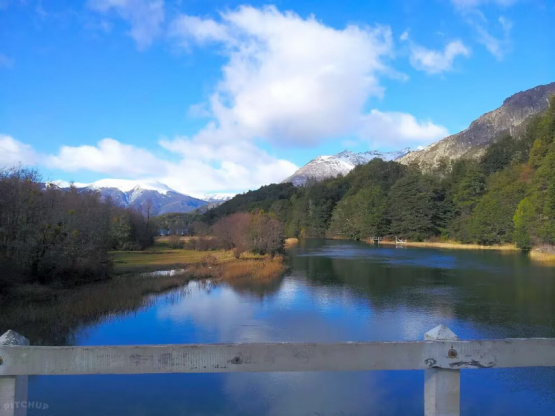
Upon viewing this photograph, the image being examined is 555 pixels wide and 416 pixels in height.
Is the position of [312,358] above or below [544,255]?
above

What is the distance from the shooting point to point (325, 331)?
41.9ft

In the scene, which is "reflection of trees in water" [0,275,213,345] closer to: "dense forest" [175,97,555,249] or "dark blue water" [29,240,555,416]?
"dark blue water" [29,240,555,416]

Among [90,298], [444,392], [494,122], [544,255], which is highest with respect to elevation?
[494,122]

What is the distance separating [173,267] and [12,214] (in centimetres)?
1435

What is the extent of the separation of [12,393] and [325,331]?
424 inches

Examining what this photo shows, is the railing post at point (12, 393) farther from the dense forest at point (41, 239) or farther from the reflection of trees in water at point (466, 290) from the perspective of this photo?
the dense forest at point (41, 239)

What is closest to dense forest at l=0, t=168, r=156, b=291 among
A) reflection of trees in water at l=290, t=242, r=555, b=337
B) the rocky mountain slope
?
reflection of trees in water at l=290, t=242, r=555, b=337

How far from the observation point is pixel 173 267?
32375 mm

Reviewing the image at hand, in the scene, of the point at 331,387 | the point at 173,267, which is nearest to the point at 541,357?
the point at 331,387

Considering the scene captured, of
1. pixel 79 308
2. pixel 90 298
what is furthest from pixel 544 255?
pixel 79 308

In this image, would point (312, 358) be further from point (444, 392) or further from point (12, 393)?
point (12, 393)

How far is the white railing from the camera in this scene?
2.93 meters

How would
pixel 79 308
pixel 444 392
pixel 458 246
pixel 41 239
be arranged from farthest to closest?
pixel 458 246 → pixel 41 239 → pixel 79 308 → pixel 444 392

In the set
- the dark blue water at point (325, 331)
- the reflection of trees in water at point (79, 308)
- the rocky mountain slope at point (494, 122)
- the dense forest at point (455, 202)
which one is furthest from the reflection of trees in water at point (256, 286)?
the rocky mountain slope at point (494, 122)
